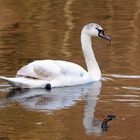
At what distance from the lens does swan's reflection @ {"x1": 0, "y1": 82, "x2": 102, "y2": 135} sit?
9.91m

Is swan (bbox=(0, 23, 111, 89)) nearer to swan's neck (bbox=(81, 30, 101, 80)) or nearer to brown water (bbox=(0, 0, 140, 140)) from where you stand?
brown water (bbox=(0, 0, 140, 140))

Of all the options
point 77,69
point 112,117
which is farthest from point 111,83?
point 112,117

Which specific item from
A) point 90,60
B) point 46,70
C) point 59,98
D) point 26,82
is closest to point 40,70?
point 46,70

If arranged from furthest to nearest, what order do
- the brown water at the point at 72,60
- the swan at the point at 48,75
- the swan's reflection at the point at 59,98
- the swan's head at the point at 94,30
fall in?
the swan's head at the point at 94,30
the swan at the point at 48,75
the swan's reflection at the point at 59,98
the brown water at the point at 72,60

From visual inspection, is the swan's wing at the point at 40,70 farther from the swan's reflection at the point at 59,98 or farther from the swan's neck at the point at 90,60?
the swan's neck at the point at 90,60

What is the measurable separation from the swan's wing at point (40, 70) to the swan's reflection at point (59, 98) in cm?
22

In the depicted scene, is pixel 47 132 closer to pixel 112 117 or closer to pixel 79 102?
pixel 112 117

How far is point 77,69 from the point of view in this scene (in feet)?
37.8

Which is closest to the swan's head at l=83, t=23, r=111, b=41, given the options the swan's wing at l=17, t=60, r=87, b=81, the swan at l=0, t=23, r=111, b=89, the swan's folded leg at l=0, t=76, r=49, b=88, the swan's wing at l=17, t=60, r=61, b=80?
the swan at l=0, t=23, r=111, b=89

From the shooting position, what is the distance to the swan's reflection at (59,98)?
9913mm

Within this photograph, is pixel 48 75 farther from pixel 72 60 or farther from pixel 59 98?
pixel 72 60

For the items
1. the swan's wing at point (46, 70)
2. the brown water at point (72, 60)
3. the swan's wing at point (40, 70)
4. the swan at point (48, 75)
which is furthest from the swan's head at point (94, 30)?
the swan's wing at point (40, 70)

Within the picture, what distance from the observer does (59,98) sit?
10688mm

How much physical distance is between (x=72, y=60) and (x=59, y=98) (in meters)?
2.57
